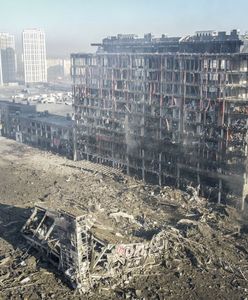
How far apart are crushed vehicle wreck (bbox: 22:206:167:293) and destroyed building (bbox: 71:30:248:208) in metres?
13.2

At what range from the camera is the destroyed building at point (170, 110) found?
36906 millimetres

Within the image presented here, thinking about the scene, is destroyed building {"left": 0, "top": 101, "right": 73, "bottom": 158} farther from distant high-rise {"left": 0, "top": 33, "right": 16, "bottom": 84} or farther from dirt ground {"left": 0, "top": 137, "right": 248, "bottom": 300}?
distant high-rise {"left": 0, "top": 33, "right": 16, "bottom": 84}

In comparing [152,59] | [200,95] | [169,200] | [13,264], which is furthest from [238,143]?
[13,264]

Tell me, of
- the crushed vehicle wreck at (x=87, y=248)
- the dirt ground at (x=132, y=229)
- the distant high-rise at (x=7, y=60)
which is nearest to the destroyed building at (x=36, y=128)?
the dirt ground at (x=132, y=229)

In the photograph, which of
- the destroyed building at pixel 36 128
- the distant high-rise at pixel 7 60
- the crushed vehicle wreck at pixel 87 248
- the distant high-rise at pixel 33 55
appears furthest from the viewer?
the distant high-rise at pixel 7 60

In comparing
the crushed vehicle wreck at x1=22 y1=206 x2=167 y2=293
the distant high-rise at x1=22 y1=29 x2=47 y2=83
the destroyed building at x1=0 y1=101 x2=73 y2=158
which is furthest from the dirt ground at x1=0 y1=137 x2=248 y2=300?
the distant high-rise at x1=22 y1=29 x2=47 y2=83

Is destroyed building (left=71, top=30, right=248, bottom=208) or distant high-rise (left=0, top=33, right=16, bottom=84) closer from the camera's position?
destroyed building (left=71, top=30, right=248, bottom=208)

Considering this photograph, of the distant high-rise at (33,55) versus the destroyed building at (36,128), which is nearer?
the destroyed building at (36,128)

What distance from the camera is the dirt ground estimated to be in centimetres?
2430

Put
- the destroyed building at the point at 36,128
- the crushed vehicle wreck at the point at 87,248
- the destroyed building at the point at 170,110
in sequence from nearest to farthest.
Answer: the crushed vehicle wreck at the point at 87,248
the destroyed building at the point at 170,110
the destroyed building at the point at 36,128

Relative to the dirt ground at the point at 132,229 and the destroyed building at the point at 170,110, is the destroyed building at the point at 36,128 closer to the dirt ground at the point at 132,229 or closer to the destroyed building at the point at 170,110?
the destroyed building at the point at 170,110

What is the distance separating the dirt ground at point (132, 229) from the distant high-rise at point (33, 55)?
108m

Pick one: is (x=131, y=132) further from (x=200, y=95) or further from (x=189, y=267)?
(x=189, y=267)

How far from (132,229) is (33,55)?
134 meters
